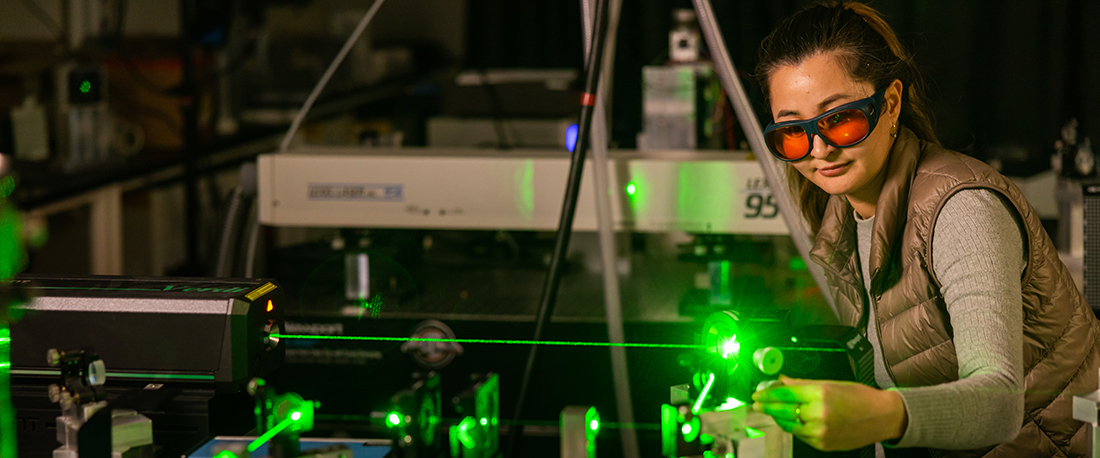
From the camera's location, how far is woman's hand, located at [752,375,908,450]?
692mm

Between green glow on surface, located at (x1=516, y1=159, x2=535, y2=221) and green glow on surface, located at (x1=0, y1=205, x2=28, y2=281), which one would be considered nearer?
green glow on surface, located at (x1=0, y1=205, x2=28, y2=281)

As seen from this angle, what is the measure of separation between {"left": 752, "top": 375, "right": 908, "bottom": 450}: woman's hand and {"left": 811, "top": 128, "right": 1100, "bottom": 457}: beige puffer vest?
0.28 meters

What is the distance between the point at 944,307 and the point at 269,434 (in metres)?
0.73

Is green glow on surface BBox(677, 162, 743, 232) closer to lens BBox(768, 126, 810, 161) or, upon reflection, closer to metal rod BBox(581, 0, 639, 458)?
metal rod BBox(581, 0, 639, 458)

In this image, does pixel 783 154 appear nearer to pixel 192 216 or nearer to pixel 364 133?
pixel 364 133

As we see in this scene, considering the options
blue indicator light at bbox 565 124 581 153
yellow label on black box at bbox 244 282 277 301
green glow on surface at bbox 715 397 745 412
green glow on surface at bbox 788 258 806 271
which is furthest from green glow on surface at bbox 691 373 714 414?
blue indicator light at bbox 565 124 581 153

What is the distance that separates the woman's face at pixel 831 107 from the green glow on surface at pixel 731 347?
12.1 inches

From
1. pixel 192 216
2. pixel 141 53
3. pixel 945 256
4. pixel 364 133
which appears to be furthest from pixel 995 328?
pixel 141 53

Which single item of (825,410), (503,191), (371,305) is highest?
(503,191)

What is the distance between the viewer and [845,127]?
3.10 ft

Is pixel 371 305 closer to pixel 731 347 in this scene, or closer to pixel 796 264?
pixel 796 264

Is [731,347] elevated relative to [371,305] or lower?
elevated

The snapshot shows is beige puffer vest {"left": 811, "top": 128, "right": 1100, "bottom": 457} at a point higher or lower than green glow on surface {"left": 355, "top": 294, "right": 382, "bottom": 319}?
higher

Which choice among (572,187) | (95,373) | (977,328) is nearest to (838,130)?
(977,328)
